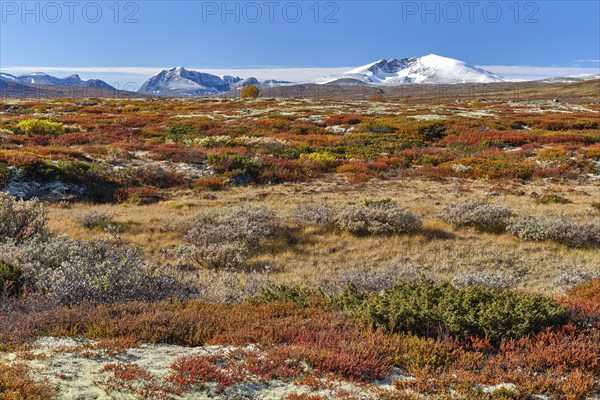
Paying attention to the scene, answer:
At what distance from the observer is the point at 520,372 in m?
4.34

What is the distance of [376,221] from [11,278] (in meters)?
9.50

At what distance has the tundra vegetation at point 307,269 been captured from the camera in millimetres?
4266

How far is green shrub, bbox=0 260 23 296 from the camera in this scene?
721 centimetres

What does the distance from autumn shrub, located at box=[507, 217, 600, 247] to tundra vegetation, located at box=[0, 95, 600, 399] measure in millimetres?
54

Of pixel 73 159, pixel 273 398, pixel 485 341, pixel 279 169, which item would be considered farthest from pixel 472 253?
pixel 73 159

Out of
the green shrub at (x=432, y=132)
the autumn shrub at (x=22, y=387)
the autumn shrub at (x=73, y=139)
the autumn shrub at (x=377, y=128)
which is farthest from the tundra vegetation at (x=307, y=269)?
the autumn shrub at (x=377, y=128)

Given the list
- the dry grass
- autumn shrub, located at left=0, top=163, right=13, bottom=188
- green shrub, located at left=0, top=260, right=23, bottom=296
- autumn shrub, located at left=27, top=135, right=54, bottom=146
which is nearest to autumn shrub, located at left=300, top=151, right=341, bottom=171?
the dry grass

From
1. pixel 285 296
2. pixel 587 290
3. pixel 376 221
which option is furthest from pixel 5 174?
pixel 587 290

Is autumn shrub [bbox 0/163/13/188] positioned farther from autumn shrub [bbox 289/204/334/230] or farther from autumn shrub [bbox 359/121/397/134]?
autumn shrub [bbox 359/121/397/134]

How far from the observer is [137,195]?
59.3 ft

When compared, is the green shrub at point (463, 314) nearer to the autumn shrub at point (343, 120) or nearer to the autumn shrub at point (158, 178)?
the autumn shrub at point (158, 178)

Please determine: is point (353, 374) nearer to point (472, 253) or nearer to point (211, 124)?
point (472, 253)

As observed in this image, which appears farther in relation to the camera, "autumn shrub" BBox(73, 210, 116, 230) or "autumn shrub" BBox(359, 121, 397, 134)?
"autumn shrub" BBox(359, 121, 397, 134)

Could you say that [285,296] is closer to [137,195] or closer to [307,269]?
[307,269]
